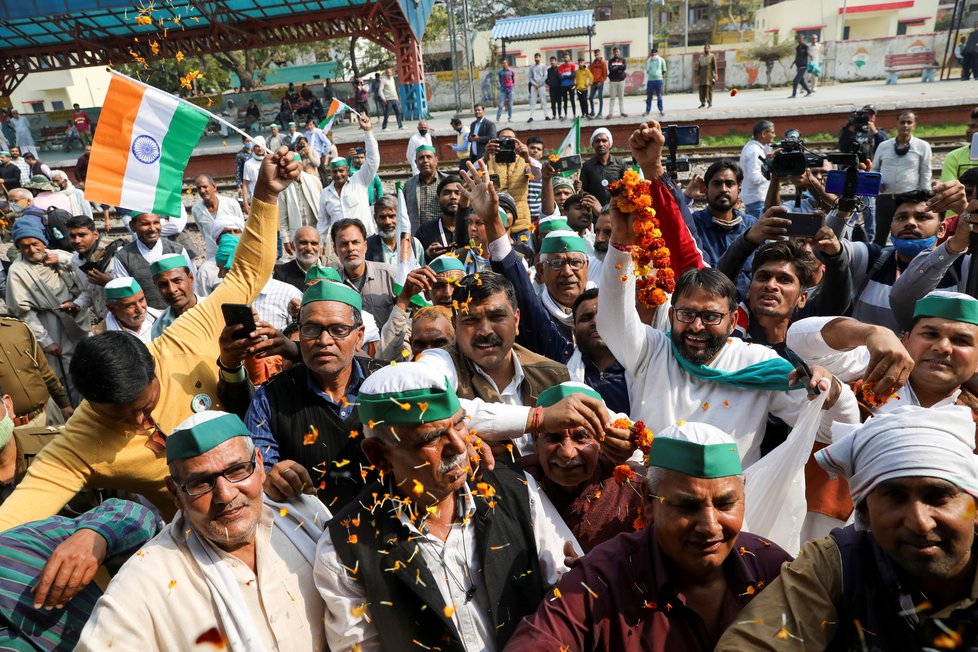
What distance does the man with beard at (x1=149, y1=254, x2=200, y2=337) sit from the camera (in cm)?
521

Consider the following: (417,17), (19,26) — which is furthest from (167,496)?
A: (19,26)

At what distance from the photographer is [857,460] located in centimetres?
213

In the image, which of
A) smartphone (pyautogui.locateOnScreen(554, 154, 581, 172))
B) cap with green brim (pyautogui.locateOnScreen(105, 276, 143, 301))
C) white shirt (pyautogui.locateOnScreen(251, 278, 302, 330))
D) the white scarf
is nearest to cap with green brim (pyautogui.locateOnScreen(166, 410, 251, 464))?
the white scarf

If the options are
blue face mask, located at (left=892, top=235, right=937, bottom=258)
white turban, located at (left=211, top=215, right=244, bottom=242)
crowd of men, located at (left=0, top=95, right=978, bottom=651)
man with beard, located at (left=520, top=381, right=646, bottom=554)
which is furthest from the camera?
white turban, located at (left=211, top=215, right=244, bottom=242)

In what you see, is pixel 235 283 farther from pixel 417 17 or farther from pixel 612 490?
pixel 417 17

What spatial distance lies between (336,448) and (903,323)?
11.4 feet

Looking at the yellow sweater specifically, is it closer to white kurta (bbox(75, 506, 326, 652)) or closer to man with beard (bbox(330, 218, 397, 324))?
white kurta (bbox(75, 506, 326, 652))

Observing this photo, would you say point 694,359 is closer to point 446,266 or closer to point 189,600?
point 446,266

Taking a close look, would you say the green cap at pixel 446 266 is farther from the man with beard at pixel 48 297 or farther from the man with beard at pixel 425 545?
the man with beard at pixel 48 297

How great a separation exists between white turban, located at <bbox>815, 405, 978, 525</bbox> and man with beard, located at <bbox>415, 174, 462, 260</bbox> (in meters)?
5.55

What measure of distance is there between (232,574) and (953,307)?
3.15 m

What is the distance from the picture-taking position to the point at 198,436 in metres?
2.37

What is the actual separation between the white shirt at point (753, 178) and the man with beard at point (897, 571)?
7661 millimetres

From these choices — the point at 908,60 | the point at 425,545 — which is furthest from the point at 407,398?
the point at 908,60
